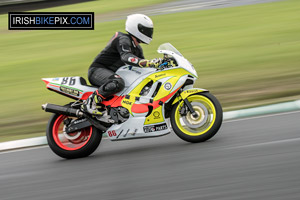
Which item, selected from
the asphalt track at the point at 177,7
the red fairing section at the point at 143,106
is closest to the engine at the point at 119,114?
the red fairing section at the point at 143,106

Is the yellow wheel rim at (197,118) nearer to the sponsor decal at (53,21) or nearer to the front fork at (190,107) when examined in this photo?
the front fork at (190,107)

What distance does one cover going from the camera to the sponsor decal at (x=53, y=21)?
755 inches

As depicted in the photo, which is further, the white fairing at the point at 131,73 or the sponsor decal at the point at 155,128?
the white fairing at the point at 131,73

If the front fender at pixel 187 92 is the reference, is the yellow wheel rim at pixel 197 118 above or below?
below

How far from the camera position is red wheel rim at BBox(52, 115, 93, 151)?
6664 millimetres

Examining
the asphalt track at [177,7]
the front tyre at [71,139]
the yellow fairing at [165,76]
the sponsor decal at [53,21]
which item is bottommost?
the front tyre at [71,139]

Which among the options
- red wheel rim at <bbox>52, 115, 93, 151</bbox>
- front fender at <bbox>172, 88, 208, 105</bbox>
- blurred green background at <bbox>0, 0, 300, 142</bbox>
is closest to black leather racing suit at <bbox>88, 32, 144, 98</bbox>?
A: red wheel rim at <bbox>52, 115, 93, 151</bbox>

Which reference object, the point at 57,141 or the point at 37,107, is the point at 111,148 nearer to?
the point at 57,141

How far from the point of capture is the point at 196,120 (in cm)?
657

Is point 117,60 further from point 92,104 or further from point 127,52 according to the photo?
point 92,104

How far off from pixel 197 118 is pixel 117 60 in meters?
1.30

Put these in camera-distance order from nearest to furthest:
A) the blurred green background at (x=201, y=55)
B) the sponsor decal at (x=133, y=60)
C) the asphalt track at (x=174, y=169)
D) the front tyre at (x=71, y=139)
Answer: the asphalt track at (x=174, y=169) < the sponsor decal at (x=133, y=60) < the front tyre at (x=71, y=139) < the blurred green background at (x=201, y=55)

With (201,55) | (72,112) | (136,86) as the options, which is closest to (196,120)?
(136,86)

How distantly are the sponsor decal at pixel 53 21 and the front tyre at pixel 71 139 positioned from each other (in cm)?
1240
